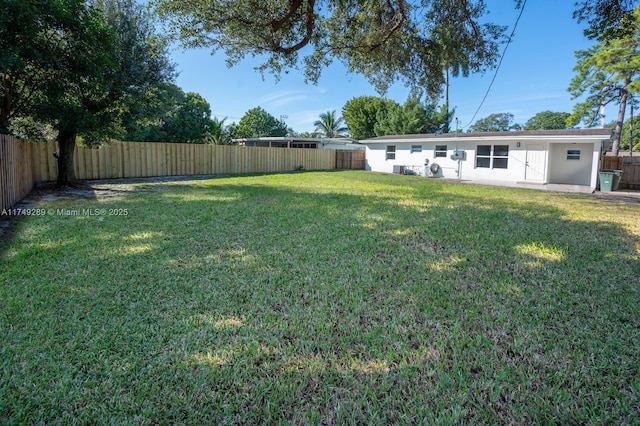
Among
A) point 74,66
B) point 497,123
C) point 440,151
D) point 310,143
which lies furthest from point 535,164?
point 497,123

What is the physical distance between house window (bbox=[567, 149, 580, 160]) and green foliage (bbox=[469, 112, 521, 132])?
48343 millimetres

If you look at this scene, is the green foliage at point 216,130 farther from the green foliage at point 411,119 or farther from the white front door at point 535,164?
the white front door at point 535,164

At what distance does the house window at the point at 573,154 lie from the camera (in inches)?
610

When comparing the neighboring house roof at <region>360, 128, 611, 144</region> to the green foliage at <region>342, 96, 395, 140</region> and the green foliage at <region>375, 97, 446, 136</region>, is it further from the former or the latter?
the green foliage at <region>342, 96, 395, 140</region>

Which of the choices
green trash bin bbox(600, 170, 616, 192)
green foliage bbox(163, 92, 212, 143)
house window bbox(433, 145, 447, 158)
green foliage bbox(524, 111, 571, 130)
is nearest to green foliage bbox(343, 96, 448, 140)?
house window bbox(433, 145, 447, 158)

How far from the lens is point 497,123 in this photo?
62.6 m

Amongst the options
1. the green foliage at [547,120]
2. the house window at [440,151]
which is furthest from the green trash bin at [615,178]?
the green foliage at [547,120]

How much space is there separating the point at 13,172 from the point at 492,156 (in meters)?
18.2

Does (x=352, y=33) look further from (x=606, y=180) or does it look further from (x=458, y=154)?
(x=606, y=180)

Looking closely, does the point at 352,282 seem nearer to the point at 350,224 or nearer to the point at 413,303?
→ the point at 413,303

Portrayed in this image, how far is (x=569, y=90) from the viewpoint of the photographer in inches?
840

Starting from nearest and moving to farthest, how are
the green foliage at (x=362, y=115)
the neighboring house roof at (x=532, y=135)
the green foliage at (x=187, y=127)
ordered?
the neighboring house roof at (x=532, y=135) → the green foliage at (x=187, y=127) → the green foliage at (x=362, y=115)

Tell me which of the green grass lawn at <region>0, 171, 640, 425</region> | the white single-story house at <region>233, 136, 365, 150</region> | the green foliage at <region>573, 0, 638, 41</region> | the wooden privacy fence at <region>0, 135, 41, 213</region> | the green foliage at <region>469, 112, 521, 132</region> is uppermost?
the green foliage at <region>469, 112, 521, 132</region>

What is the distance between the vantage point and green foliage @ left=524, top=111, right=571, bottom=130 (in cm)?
5531
